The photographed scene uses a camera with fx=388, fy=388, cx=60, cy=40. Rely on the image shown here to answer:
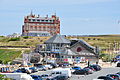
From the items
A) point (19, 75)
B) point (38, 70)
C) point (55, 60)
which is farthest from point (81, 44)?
point (19, 75)

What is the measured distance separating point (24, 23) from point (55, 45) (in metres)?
76.1

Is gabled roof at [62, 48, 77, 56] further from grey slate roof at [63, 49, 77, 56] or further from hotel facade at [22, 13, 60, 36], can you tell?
hotel facade at [22, 13, 60, 36]

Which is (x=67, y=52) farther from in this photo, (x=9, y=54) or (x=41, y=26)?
(x=41, y=26)

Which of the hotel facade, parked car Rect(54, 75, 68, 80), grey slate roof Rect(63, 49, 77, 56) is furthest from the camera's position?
the hotel facade

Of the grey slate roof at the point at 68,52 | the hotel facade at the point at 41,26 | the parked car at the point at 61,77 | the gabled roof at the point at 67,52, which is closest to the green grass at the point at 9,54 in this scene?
the gabled roof at the point at 67,52

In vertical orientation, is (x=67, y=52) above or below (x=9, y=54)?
above

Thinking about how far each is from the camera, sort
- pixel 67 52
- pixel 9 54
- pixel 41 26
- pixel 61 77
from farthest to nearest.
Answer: pixel 41 26
pixel 9 54
pixel 67 52
pixel 61 77

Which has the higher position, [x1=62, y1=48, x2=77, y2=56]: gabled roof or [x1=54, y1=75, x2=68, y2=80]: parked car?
[x1=62, y1=48, x2=77, y2=56]: gabled roof

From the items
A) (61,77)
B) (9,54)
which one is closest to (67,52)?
(9,54)

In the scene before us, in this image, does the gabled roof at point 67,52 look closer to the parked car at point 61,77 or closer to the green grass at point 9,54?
the green grass at point 9,54

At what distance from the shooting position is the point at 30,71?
51.7 m

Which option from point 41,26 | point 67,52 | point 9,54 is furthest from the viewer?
point 41,26

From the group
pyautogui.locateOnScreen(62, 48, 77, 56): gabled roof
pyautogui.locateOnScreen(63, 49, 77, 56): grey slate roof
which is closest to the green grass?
pyautogui.locateOnScreen(62, 48, 77, 56): gabled roof

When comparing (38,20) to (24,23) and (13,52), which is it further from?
(13,52)
